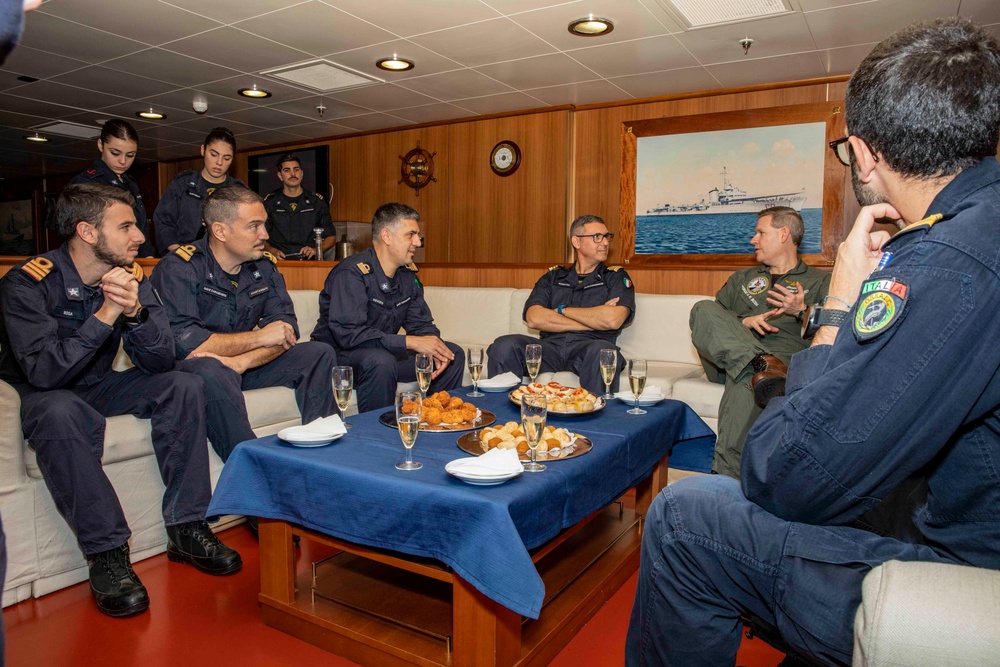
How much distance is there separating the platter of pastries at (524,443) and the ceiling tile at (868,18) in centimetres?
322

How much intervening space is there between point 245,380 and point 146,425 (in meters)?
0.68

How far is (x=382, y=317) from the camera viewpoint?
3.77m

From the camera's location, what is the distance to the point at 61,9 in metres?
3.94

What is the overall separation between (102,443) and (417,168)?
17.3ft

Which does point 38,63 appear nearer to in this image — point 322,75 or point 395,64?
point 322,75

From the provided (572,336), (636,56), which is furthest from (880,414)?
(636,56)

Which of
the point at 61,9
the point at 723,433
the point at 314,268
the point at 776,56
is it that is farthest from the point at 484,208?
the point at 723,433

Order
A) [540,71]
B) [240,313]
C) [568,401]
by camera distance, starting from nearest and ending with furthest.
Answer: [568,401], [240,313], [540,71]

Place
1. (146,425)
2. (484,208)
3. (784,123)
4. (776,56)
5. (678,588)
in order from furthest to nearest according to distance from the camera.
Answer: (484,208), (784,123), (776,56), (146,425), (678,588)

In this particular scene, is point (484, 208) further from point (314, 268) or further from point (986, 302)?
point (986, 302)

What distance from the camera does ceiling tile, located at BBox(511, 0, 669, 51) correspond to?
3.85m

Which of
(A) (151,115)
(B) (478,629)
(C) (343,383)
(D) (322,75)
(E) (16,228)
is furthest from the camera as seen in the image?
(E) (16,228)

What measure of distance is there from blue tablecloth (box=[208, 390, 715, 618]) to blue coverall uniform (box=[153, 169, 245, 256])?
119 inches

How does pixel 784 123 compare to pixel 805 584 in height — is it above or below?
above
